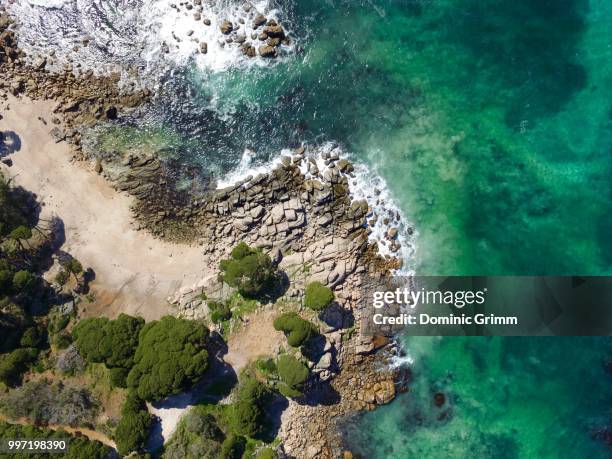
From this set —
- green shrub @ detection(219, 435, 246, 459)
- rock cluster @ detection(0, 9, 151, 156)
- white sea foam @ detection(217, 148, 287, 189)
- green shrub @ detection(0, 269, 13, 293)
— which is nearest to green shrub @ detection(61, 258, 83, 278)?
green shrub @ detection(0, 269, 13, 293)

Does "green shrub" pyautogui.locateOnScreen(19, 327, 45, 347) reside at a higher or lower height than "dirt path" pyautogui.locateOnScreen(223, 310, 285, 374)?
lower

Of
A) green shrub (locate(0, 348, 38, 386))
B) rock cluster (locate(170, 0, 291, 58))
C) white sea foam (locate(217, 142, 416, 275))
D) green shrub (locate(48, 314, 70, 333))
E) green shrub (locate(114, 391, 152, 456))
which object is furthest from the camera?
rock cluster (locate(170, 0, 291, 58))

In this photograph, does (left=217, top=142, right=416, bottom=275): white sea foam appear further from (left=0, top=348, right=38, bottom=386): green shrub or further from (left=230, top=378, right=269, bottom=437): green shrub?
(left=0, top=348, right=38, bottom=386): green shrub

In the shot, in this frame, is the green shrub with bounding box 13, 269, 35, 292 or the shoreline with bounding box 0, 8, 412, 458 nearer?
the green shrub with bounding box 13, 269, 35, 292

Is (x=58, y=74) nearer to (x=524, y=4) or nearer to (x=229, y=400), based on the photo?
(x=229, y=400)

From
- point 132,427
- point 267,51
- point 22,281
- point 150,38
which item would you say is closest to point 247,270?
point 132,427

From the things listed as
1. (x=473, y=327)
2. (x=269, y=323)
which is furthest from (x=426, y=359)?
(x=269, y=323)

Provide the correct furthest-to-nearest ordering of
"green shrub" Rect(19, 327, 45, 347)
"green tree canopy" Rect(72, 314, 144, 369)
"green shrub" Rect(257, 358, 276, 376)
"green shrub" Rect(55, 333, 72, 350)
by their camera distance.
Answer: "green shrub" Rect(257, 358, 276, 376), "green shrub" Rect(55, 333, 72, 350), "green shrub" Rect(19, 327, 45, 347), "green tree canopy" Rect(72, 314, 144, 369)

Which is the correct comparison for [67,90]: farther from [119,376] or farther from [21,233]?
[119,376]
